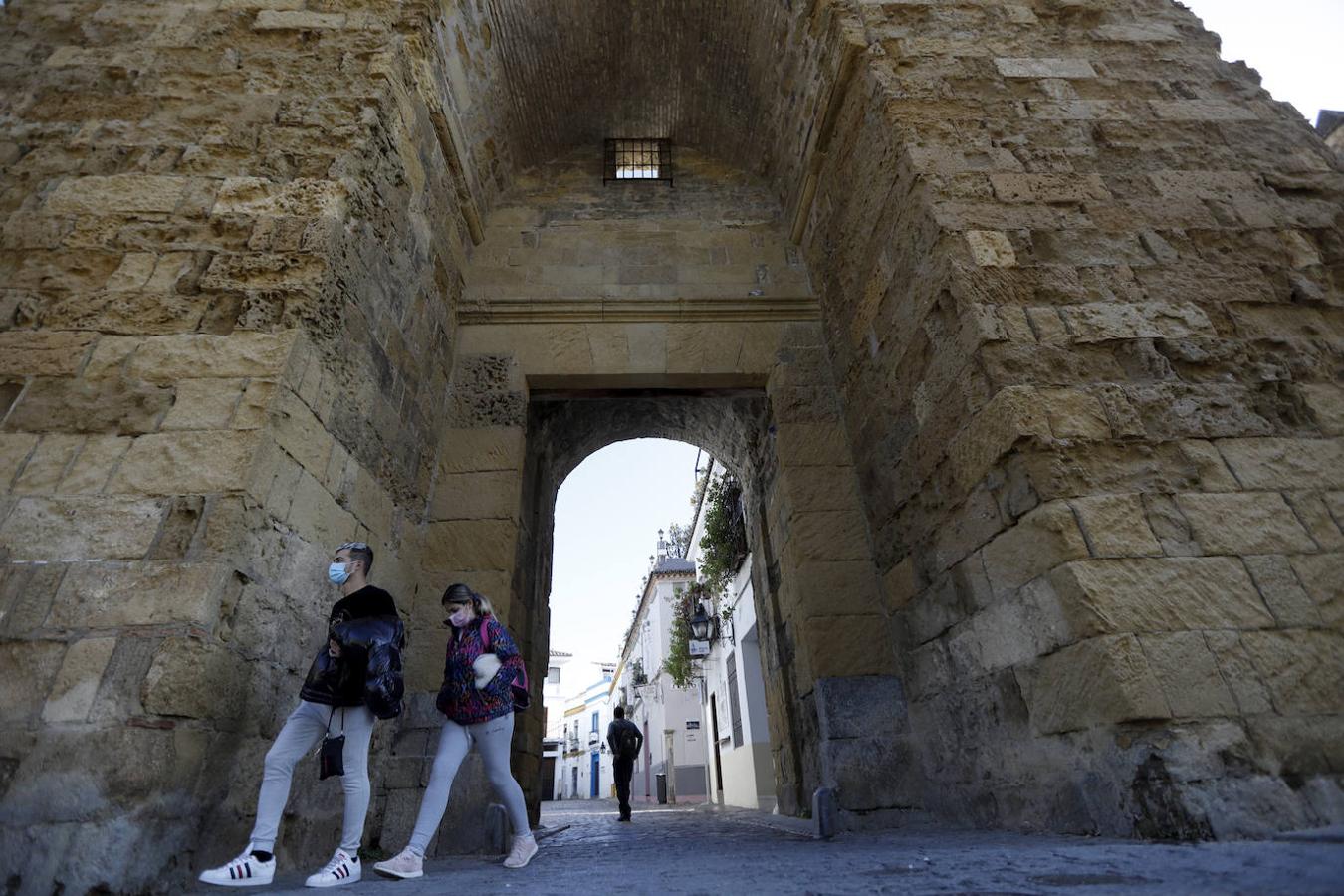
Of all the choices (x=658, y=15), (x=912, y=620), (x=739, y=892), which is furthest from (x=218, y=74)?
(x=912, y=620)

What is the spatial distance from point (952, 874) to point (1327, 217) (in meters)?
3.71

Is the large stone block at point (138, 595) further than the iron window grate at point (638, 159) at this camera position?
No

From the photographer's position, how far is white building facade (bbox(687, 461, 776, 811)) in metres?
7.37

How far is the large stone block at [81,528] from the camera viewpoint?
7.36 feet

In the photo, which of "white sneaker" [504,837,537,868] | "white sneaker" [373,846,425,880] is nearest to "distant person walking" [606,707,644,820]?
"white sneaker" [504,837,537,868]

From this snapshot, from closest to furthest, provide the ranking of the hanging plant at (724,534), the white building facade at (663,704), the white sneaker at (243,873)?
the white sneaker at (243,873)
the hanging plant at (724,534)
the white building facade at (663,704)

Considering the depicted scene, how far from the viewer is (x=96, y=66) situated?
11.7ft

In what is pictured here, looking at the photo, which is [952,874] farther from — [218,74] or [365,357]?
[218,74]

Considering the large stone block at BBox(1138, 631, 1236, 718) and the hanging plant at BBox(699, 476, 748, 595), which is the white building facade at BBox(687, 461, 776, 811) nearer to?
the hanging plant at BBox(699, 476, 748, 595)

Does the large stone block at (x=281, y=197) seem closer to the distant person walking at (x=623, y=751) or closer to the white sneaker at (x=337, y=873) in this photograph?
the white sneaker at (x=337, y=873)

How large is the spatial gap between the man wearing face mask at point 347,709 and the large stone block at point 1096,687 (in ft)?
7.70

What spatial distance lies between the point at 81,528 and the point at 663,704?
15359 millimetres

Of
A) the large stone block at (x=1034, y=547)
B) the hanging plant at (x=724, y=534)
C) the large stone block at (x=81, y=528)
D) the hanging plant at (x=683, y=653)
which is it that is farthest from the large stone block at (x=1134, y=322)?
the hanging plant at (x=683, y=653)

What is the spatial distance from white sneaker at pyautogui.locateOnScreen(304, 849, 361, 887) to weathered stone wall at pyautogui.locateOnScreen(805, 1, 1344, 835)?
8.16 feet
